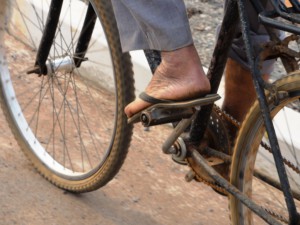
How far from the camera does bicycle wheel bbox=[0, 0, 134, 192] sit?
3146mm

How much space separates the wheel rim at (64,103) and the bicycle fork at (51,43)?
32 mm

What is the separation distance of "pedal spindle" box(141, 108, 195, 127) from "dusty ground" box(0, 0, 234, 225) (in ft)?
2.88

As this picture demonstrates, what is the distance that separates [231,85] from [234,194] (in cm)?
63

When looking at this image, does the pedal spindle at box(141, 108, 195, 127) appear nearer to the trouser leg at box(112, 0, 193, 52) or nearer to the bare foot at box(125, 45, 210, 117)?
the bare foot at box(125, 45, 210, 117)

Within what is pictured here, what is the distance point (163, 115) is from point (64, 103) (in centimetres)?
160

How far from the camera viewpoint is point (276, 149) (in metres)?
2.40

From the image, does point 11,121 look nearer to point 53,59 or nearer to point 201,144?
point 53,59

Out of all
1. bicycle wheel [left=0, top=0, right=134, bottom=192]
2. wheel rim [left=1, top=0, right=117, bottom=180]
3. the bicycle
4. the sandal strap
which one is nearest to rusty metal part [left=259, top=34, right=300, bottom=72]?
the bicycle

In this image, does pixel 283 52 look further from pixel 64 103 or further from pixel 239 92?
pixel 64 103

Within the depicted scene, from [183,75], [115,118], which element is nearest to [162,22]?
[183,75]

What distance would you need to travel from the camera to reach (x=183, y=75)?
2.65m

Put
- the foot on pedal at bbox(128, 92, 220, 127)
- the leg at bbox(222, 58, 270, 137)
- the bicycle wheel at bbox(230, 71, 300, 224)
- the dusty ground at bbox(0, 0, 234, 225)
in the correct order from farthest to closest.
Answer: the dusty ground at bbox(0, 0, 234, 225) → the leg at bbox(222, 58, 270, 137) → the foot on pedal at bbox(128, 92, 220, 127) → the bicycle wheel at bbox(230, 71, 300, 224)

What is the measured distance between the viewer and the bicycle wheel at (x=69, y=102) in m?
3.15

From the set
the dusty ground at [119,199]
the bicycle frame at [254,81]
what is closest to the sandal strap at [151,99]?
the bicycle frame at [254,81]
